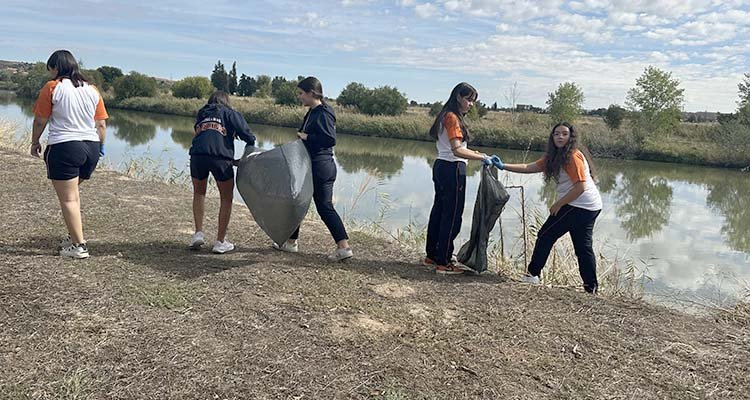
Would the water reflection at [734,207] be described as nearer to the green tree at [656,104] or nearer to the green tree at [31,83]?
the green tree at [656,104]

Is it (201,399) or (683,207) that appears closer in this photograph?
(201,399)

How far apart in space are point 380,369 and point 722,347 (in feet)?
7.46

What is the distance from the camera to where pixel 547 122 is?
2955cm

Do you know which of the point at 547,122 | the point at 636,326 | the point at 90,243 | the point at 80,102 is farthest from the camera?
the point at 547,122

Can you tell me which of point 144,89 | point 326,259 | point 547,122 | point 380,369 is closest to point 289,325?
point 380,369

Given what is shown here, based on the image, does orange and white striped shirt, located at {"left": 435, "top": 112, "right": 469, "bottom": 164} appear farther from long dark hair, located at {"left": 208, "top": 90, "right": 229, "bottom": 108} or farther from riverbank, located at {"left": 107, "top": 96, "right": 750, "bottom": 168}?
riverbank, located at {"left": 107, "top": 96, "right": 750, "bottom": 168}

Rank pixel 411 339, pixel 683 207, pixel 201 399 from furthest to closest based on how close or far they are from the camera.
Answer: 1. pixel 683 207
2. pixel 411 339
3. pixel 201 399

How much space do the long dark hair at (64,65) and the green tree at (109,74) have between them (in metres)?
47.0

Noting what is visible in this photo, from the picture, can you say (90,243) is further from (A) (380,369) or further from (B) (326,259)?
(A) (380,369)

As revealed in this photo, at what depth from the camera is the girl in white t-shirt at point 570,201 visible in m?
4.35

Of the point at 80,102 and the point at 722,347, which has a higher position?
the point at 80,102

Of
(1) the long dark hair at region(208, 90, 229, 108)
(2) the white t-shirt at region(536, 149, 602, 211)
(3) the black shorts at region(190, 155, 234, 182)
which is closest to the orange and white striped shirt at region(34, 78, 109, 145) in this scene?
(3) the black shorts at region(190, 155, 234, 182)

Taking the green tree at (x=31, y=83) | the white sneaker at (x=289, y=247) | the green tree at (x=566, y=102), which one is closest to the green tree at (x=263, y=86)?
the green tree at (x=31, y=83)

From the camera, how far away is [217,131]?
448cm
